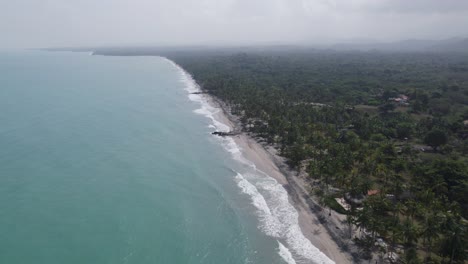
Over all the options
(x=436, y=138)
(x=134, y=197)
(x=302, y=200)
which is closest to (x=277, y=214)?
(x=302, y=200)

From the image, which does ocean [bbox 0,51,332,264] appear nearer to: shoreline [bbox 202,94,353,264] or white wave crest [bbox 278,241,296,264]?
white wave crest [bbox 278,241,296,264]

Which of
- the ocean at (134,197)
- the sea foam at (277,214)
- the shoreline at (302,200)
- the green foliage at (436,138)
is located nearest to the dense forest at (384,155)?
the green foliage at (436,138)

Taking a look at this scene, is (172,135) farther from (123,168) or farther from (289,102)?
(289,102)

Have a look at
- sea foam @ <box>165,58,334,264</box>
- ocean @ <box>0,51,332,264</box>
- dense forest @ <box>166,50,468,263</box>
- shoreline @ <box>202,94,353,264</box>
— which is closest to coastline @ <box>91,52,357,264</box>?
shoreline @ <box>202,94,353,264</box>

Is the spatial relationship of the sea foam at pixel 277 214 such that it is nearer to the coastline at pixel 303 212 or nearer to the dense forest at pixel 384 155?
the coastline at pixel 303 212

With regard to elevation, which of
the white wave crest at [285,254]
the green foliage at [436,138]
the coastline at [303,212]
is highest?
the green foliage at [436,138]


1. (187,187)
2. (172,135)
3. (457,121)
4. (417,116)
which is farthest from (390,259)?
(417,116)
